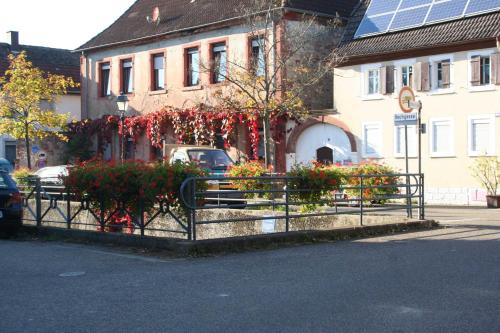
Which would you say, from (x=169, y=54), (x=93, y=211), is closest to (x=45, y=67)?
(x=169, y=54)

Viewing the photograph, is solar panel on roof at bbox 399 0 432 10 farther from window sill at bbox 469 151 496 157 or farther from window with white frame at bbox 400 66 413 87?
window sill at bbox 469 151 496 157

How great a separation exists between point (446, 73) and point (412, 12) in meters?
3.40

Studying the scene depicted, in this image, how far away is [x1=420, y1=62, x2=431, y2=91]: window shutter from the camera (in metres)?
30.4

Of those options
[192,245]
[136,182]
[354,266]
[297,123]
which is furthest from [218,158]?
[354,266]

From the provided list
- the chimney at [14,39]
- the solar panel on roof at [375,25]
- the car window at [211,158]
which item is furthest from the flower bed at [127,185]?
the chimney at [14,39]

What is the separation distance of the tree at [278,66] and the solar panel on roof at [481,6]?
5.38m

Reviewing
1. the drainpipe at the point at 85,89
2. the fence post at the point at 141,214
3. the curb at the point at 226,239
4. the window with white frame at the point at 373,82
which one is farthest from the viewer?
the drainpipe at the point at 85,89

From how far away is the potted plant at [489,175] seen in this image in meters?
28.0

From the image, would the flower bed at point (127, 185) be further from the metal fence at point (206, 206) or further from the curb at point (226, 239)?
the curb at point (226, 239)

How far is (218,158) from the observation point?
25.3m

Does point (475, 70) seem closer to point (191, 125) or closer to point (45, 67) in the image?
point (191, 125)

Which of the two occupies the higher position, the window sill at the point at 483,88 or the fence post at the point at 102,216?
the window sill at the point at 483,88

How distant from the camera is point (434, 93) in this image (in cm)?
3056

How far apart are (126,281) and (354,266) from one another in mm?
3116
